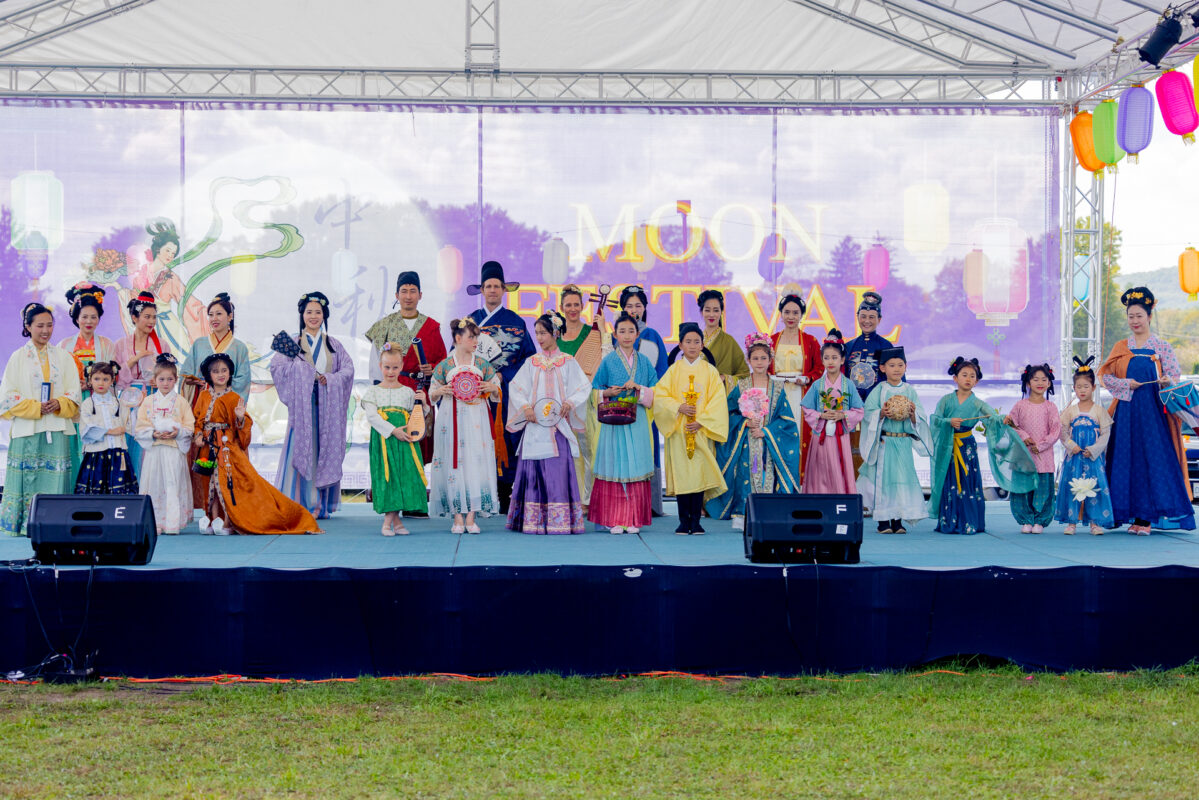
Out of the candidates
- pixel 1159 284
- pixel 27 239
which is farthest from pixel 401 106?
pixel 1159 284

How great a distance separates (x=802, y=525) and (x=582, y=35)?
17.1 ft

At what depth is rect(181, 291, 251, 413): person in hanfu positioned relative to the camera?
6.75 metres

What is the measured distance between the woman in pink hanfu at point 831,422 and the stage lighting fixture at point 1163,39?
8.65ft

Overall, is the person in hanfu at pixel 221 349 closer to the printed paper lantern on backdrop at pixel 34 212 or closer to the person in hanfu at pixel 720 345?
the printed paper lantern on backdrop at pixel 34 212

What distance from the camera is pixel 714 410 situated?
6.50 metres

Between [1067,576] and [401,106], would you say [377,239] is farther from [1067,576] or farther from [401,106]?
[1067,576]

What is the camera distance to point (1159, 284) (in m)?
51.2

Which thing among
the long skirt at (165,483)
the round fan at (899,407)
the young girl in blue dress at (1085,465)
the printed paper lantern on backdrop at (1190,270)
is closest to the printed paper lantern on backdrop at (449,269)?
the long skirt at (165,483)

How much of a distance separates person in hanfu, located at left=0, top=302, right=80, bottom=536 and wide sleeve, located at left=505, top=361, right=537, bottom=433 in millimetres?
2333

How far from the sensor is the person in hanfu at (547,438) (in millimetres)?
6414

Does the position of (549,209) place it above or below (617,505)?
above

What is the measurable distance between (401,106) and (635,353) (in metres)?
3.32

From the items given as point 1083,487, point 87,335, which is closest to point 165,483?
point 87,335

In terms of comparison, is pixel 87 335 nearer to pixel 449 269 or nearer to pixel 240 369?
pixel 240 369
